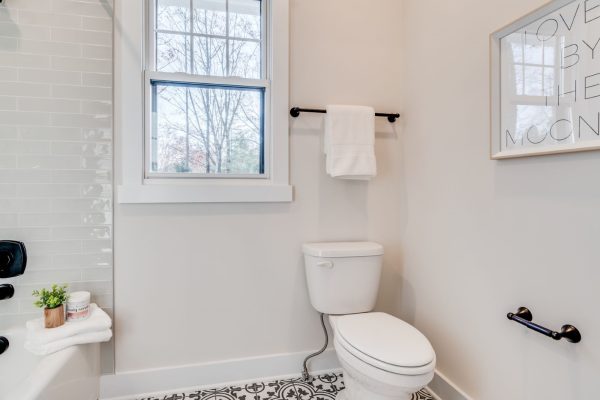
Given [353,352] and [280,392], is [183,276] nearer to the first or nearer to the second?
[280,392]

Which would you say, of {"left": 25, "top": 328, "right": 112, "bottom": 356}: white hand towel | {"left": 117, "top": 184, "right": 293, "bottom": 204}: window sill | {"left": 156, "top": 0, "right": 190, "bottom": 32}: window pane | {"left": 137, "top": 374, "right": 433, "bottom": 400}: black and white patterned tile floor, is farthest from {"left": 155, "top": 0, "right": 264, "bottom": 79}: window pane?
{"left": 137, "top": 374, "right": 433, "bottom": 400}: black and white patterned tile floor

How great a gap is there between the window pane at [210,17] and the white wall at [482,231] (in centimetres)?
106

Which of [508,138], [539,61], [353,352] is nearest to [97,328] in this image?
[353,352]

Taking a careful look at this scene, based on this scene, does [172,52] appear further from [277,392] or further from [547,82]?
[277,392]

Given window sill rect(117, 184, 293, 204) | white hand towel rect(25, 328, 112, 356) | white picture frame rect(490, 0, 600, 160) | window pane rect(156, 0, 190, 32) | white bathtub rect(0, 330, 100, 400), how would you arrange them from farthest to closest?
window pane rect(156, 0, 190, 32), window sill rect(117, 184, 293, 204), white hand towel rect(25, 328, 112, 356), white bathtub rect(0, 330, 100, 400), white picture frame rect(490, 0, 600, 160)

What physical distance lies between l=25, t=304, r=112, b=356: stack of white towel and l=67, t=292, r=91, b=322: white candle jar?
1.0 inches

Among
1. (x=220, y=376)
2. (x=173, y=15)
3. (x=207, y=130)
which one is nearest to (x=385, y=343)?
(x=220, y=376)

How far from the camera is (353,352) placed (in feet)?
4.42

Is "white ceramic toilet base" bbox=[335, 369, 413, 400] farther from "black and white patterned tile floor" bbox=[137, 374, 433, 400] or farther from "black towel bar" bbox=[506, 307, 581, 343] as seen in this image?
"black towel bar" bbox=[506, 307, 581, 343]

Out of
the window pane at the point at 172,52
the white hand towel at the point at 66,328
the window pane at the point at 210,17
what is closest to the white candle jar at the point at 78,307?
the white hand towel at the point at 66,328

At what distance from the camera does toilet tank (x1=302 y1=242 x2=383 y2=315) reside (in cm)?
170

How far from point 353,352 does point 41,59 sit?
6.32 ft

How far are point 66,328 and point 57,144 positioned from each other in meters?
0.85

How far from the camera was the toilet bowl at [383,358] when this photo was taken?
1222mm
